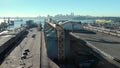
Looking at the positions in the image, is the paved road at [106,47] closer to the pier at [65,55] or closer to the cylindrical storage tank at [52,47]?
the pier at [65,55]

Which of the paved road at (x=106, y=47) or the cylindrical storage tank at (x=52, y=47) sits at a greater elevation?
the paved road at (x=106, y=47)

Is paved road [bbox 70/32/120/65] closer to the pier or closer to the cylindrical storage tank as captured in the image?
the pier

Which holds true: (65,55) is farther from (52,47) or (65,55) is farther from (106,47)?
(106,47)

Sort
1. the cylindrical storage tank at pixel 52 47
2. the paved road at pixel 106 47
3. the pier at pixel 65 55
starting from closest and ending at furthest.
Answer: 1. the paved road at pixel 106 47
2. the pier at pixel 65 55
3. the cylindrical storage tank at pixel 52 47

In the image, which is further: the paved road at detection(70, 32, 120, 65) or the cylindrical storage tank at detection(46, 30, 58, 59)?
the cylindrical storage tank at detection(46, 30, 58, 59)

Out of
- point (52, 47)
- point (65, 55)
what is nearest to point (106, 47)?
point (65, 55)

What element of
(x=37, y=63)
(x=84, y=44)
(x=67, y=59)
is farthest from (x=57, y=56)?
(x=37, y=63)

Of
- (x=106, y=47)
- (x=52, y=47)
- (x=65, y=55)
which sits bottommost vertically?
(x=65, y=55)

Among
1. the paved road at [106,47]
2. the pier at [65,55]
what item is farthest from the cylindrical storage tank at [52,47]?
the paved road at [106,47]

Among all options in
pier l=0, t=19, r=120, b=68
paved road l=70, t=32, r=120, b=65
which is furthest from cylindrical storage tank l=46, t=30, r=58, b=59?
paved road l=70, t=32, r=120, b=65

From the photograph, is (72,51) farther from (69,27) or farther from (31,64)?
(69,27)

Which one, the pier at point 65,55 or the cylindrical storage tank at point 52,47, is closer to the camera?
the pier at point 65,55
